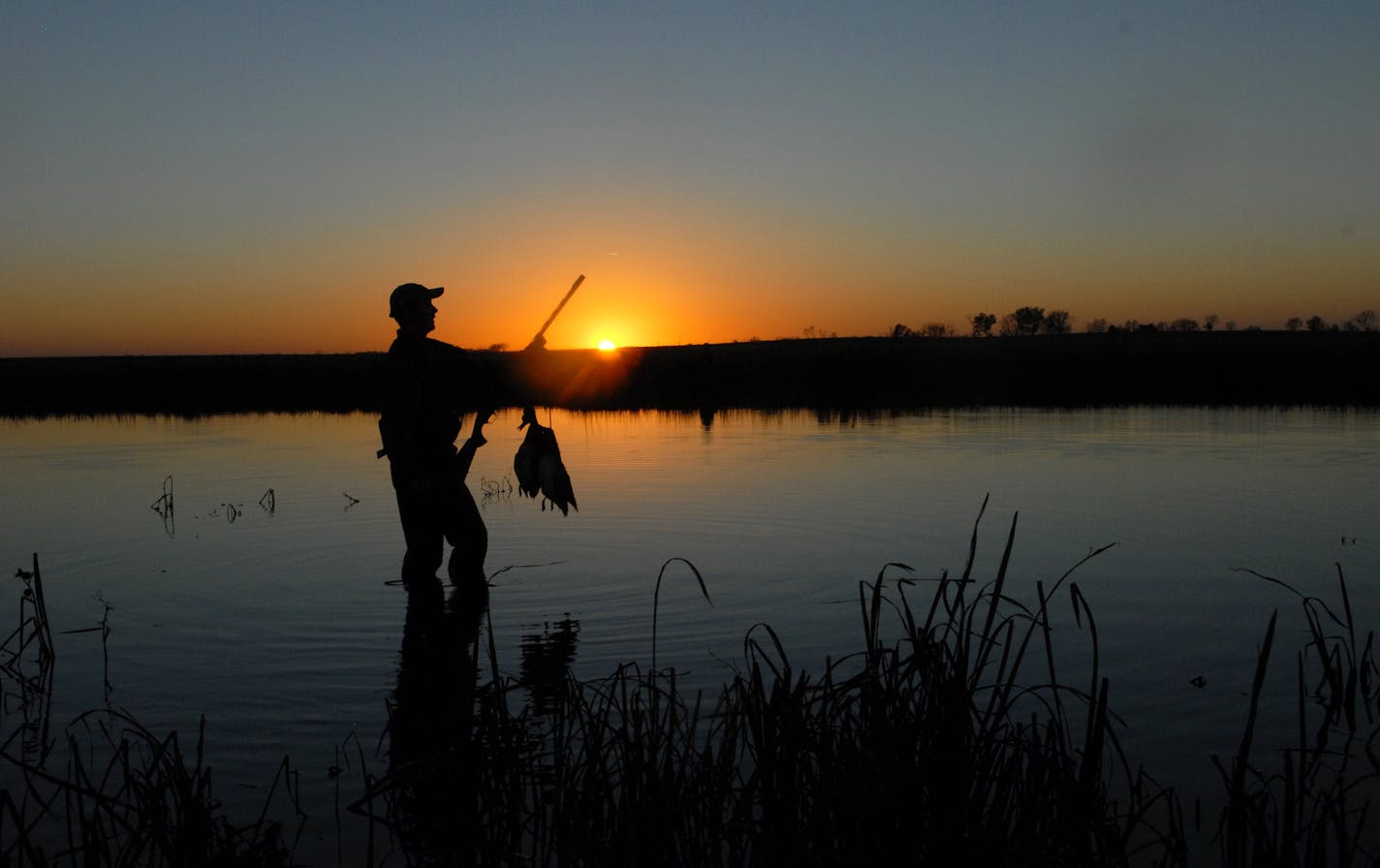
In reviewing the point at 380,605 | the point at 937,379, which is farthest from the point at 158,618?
the point at 937,379

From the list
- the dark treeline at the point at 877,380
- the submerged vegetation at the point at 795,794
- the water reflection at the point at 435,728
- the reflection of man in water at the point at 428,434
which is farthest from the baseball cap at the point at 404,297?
the dark treeline at the point at 877,380

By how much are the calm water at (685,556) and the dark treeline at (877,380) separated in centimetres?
1312

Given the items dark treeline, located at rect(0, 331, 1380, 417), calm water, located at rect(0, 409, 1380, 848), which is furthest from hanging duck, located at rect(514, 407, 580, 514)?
dark treeline, located at rect(0, 331, 1380, 417)

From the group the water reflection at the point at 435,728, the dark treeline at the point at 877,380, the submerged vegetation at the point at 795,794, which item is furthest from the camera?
the dark treeline at the point at 877,380

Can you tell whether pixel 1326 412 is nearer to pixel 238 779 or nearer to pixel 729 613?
pixel 729 613

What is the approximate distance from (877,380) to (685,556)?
35.1 m

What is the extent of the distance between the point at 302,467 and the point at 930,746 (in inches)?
660

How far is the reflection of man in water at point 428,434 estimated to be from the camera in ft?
28.6

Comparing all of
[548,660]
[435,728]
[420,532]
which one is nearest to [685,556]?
[420,532]

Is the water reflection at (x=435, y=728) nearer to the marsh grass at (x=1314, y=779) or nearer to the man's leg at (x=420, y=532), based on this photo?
the man's leg at (x=420, y=532)

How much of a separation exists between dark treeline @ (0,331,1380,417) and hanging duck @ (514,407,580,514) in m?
21.2

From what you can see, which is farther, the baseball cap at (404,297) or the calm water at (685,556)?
the baseball cap at (404,297)

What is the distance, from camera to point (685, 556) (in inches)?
433

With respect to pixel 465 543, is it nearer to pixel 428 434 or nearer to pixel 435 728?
pixel 428 434
